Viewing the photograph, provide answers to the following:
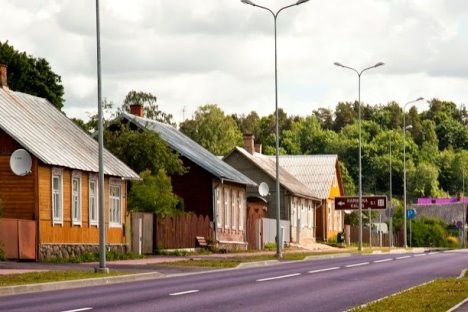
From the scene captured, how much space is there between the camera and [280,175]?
89.2 metres

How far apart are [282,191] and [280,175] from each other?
281 cm

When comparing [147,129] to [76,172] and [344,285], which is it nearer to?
[76,172]

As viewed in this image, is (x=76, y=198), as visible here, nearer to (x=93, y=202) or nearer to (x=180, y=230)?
(x=93, y=202)

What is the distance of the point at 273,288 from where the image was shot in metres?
28.3

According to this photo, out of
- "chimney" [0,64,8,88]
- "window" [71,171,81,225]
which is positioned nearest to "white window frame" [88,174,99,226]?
"window" [71,171,81,225]

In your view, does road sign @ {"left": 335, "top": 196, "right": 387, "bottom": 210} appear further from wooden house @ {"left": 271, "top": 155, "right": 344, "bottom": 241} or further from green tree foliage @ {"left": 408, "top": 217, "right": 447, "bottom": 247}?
green tree foliage @ {"left": 408, "top": 217, "right": 447, "bottom": 247}

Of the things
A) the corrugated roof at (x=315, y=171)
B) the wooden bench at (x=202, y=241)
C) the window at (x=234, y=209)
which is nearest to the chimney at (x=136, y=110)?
the window at (x=234, y=209)

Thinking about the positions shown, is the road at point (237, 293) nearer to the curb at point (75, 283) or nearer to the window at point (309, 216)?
the curb at point (75, 283)

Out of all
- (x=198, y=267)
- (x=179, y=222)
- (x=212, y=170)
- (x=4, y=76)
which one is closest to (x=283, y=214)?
(x=212, y=170)

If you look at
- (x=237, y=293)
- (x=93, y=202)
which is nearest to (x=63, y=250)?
(x=93, y=202)

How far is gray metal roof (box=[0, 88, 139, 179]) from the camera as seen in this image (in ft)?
149

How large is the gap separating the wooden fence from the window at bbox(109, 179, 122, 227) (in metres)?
2.50

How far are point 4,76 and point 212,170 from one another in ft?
56.2

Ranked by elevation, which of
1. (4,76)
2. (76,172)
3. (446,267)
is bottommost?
(446,267)
